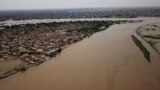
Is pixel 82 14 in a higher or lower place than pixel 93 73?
lower

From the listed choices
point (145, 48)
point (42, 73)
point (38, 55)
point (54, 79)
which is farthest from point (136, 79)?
point (38, 55)

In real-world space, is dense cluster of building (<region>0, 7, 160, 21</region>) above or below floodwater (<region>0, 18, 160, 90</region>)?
below

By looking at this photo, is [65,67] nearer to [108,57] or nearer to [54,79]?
[54,79]

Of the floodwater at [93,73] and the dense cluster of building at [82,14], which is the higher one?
the floodwater at [93,73]

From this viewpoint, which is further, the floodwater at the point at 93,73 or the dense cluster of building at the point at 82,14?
the dense cluster of building at the point at 82,14

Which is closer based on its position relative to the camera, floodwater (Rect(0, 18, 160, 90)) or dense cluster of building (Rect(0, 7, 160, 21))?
floodwater (Rect(0, 18, 160, 90))

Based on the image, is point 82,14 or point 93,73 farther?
point 82,14

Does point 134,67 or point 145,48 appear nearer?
point 134,67

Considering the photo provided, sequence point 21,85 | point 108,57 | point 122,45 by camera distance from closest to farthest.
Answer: point 21,85, point 108,57, point 122,45
